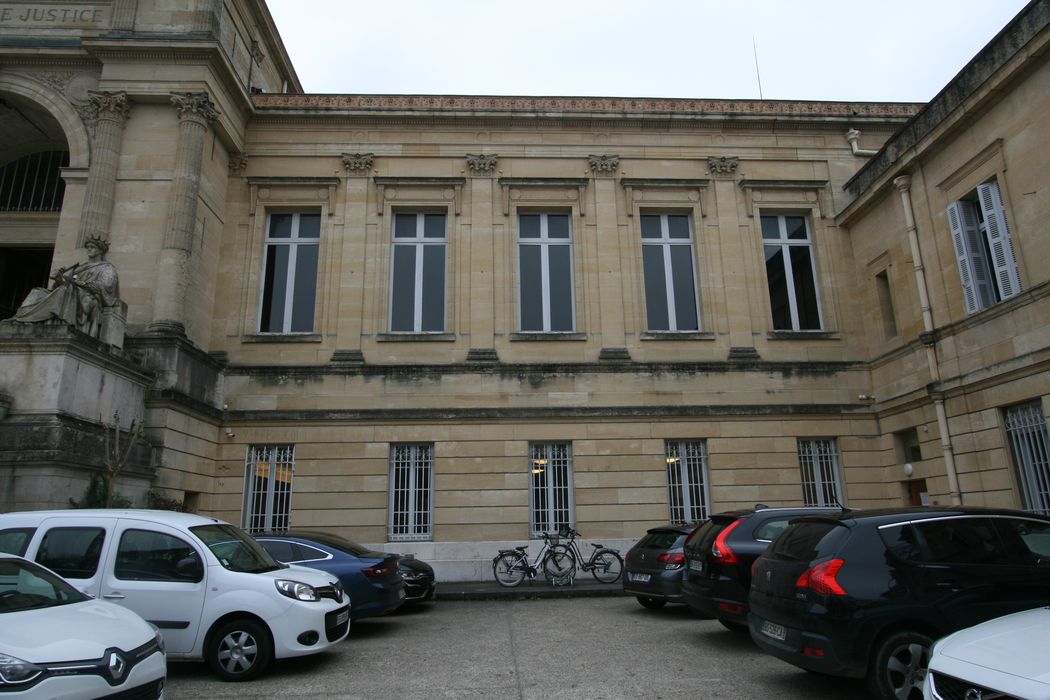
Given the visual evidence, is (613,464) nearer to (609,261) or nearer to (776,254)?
(609,261)

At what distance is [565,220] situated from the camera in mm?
18500

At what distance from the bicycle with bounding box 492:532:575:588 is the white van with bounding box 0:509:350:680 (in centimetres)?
730

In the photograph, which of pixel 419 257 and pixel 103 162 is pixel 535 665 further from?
pixel 103 162

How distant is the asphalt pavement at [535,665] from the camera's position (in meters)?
6.40

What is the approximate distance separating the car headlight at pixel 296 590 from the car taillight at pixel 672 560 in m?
5.31

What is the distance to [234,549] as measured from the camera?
305 inches

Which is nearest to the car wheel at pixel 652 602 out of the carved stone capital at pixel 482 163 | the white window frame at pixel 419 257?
the white window frame at pixel 419 257

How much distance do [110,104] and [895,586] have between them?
1822 centimetres

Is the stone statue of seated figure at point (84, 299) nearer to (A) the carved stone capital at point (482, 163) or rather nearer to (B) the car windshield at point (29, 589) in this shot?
(B) the car windshield at point (29, 589)

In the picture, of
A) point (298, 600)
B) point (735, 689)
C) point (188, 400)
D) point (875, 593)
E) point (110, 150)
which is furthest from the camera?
point (110, 150)

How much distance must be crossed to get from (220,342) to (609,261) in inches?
392

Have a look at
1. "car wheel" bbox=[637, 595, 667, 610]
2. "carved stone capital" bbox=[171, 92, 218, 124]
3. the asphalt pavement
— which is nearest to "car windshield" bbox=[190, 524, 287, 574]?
the asphalt pavement

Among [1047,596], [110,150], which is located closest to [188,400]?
[110,150]

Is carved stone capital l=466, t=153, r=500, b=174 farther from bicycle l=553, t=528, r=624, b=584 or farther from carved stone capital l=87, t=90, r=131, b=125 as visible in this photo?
bicycle l=553, t=528, r=624, b=584
